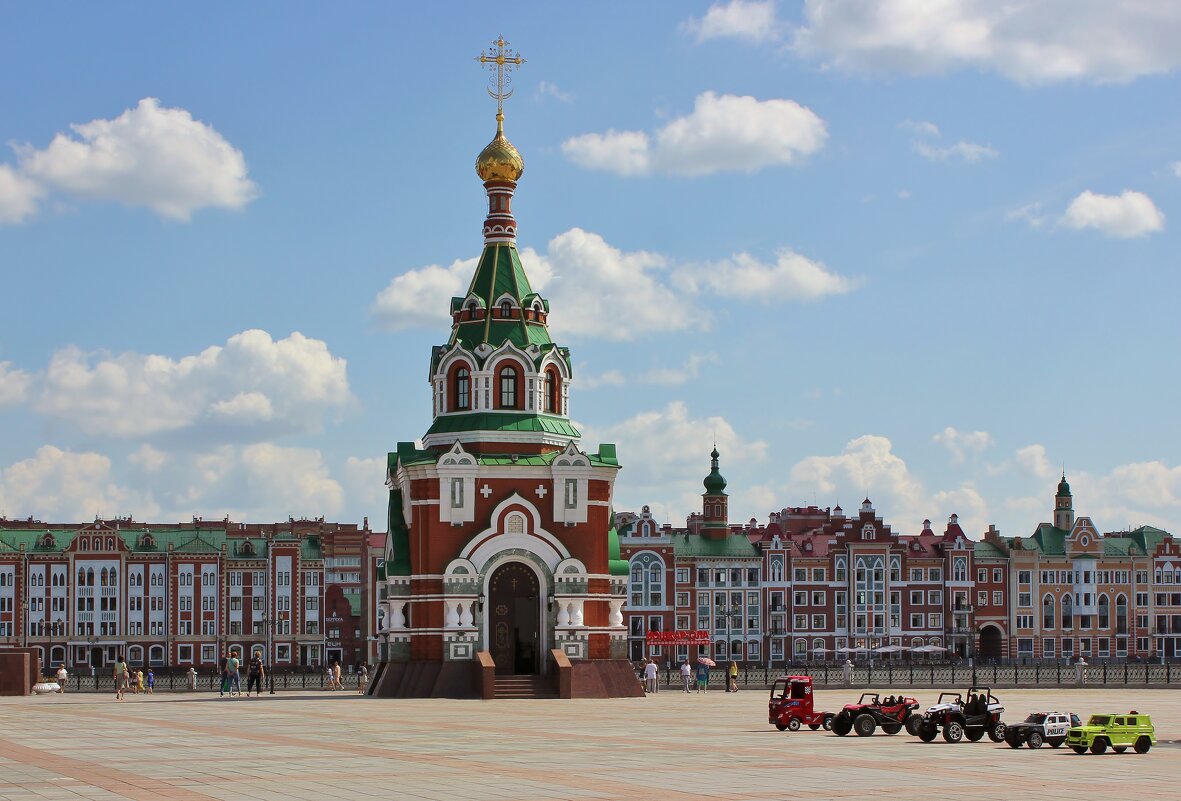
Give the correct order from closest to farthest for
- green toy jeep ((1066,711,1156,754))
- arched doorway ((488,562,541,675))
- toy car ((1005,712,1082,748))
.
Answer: green toy jeep ((1066,711,1156,754))
toy car ((1005,712,1082,748))
arched doorway ((488,562,541,675))

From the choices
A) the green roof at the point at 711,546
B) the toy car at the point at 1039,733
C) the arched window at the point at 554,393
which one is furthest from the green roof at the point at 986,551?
the toy car at the point at 1039,733

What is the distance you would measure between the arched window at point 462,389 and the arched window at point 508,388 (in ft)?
3.80

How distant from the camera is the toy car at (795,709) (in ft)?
112

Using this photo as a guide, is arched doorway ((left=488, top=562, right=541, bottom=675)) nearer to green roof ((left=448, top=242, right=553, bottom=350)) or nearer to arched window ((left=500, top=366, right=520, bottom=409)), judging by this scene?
arched window ((left=500, top=366, right=520, bottom=409))

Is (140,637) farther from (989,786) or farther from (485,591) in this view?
(989,786)

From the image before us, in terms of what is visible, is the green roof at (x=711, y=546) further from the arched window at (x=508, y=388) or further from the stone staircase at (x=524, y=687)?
the stone staircase at (x=524, y=687)

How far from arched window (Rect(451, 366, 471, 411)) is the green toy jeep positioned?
32.9m

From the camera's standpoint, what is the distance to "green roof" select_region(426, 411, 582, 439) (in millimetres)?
57250

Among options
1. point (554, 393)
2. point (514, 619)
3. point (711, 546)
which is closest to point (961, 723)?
point (514, 619)

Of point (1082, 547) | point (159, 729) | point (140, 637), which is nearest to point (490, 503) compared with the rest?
point (159, 729)

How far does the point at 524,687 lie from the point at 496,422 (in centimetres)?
915

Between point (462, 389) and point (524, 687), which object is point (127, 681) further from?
point (524, 687)

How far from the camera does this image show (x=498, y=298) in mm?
58750

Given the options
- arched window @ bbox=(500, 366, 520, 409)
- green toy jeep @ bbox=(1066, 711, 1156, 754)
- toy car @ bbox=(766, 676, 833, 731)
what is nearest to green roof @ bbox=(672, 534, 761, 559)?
arched window @ bbox=(500, 366, 520, 409)
